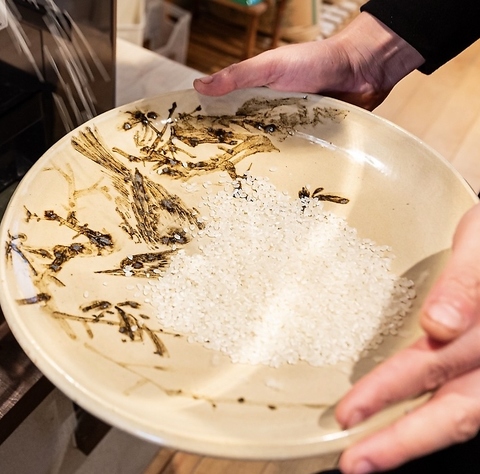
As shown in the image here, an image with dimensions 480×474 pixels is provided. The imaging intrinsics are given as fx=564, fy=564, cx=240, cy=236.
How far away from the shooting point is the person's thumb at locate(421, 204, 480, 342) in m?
0.43

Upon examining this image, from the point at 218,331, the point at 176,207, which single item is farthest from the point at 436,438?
the point at 176,207

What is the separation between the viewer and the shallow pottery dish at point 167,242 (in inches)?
17.7

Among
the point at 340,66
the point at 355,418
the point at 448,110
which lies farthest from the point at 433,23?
the point at 448,110

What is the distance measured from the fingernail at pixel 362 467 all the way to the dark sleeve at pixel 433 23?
60cm

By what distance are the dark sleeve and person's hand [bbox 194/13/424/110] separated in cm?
3

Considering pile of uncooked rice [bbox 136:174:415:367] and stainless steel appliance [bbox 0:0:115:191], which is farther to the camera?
stainless steel appliance [bbox 0:0:115:191]

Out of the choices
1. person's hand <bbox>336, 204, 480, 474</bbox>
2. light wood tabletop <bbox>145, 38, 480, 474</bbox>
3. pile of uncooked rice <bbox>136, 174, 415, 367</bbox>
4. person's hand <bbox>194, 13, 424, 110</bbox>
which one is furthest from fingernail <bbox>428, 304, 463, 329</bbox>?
light wood tabletop <bbox>145, 38, 480, 474</bbox>

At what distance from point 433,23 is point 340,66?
14 cm

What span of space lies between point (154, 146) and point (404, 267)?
0.35 meters

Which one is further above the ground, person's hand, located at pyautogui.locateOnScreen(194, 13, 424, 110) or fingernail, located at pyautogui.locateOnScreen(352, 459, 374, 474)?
person's hand, located at pyautogui.locateOnScreen(194, 13, 424, 110)

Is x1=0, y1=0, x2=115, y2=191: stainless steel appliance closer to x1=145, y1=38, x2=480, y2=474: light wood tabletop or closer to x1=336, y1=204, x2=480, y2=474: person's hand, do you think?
x1=336, y1=204, x2=480, y2=474: person's hand

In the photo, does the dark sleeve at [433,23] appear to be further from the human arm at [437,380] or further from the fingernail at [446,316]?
the fingernail at [446,316]

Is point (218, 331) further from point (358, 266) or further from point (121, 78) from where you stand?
point (121, 78)

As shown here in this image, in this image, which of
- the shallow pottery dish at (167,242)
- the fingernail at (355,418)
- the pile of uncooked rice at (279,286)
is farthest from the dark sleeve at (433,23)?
the fingernail at (355,418)
